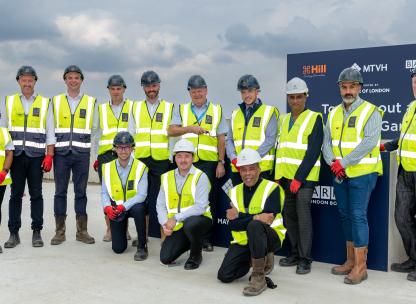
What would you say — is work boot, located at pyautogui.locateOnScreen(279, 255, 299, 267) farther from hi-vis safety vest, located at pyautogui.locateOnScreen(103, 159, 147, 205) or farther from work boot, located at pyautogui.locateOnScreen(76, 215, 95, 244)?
work boot, located at pyautogui.locateOnScreen(76, 215, 95, 244)

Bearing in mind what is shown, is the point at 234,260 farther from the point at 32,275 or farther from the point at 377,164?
the point at 32,275

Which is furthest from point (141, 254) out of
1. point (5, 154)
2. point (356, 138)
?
point (356, 138)

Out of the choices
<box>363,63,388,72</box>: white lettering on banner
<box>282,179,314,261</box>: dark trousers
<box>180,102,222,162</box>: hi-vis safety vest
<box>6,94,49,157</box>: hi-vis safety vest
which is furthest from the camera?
<box>363,63,388,72</box>: white lettering on banner

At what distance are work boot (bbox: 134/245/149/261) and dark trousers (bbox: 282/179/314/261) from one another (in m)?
1.53

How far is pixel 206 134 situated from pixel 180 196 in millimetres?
826

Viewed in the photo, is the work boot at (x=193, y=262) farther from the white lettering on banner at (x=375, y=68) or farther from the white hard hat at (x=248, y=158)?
the white lettering on banner at (x=375, y=68)

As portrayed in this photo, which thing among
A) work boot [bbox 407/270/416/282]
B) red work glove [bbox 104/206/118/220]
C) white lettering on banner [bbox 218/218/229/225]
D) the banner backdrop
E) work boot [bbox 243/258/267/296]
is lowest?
work boot [bbox 407/270/416/282]

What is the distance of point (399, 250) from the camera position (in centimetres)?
544

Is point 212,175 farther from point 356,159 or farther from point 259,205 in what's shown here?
point 356,159

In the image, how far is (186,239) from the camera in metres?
5.42

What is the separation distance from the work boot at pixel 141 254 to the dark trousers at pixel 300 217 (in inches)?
60.0

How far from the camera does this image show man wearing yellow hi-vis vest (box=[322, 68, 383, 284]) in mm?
4758

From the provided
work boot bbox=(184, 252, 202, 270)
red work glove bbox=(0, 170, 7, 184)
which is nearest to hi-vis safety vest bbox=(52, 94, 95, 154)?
red work glove bbox=(0, 170, 7, 184)

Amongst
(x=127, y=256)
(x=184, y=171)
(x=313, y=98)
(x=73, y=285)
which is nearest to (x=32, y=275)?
(x=73, y=285)
